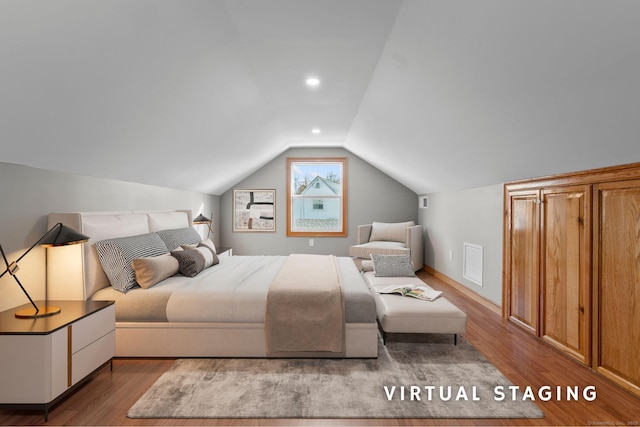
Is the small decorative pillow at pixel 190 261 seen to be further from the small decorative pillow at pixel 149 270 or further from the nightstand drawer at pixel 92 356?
the nightstand drawer at pixel 92 356

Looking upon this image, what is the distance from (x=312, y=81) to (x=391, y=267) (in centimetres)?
212

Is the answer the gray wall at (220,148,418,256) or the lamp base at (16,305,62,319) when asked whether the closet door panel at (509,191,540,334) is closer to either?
the gray wall at (220,148,418,256)

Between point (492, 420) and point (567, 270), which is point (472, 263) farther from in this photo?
point (492, 420)

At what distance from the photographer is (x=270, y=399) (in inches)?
84.2

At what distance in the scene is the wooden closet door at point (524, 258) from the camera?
10.3 ft

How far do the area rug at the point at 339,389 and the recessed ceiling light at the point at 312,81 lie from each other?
8.01 feet

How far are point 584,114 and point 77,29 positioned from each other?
2.59 metres

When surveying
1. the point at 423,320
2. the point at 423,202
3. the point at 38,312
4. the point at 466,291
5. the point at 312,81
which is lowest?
the point at 466,291

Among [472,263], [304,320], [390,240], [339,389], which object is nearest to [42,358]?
[304,320]

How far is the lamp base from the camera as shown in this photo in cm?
209

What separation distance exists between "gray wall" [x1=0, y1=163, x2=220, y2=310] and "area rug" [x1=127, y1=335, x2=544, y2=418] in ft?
3.70

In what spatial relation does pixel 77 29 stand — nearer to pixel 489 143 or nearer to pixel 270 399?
pixel 270 399

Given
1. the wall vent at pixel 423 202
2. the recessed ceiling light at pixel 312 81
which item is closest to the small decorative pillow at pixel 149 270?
the recessed ceiling light at pixel 312 81

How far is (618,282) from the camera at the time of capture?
2.28 metres
